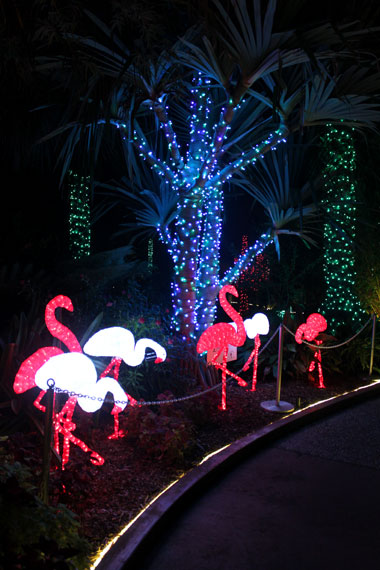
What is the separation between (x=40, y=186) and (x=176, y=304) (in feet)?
15.1

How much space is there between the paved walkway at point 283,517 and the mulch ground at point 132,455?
27 cm

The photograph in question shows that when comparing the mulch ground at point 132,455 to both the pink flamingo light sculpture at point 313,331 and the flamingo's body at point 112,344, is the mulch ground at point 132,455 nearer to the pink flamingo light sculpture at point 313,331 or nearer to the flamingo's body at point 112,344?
the flamingo's body at point 112,344

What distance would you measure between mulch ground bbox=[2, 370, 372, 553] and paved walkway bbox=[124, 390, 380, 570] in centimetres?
27

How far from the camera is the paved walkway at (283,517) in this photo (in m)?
2.75

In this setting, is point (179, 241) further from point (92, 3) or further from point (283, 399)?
point (92, 3)

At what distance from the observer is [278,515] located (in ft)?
10.6

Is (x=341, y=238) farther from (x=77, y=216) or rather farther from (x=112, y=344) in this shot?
(x=112, y=344)

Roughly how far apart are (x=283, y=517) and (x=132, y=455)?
1.30 meters

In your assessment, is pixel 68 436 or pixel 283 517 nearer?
pixel 283 517

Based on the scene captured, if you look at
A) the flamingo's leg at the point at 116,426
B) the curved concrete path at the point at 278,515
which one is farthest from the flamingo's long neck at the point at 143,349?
the curved concrete path at the point at 278,515

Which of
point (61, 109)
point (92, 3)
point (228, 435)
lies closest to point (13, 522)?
point (228, 435)

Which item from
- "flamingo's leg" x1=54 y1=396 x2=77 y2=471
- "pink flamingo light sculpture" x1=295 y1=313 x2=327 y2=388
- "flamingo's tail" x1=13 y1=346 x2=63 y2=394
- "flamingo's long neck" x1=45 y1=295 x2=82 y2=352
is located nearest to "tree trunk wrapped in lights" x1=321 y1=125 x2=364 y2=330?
"pink flamingo light sculpture" x1=295 y1=313 x2=327 y2=388

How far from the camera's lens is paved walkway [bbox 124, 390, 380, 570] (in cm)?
275

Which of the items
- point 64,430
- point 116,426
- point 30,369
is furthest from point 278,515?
point 30,369
